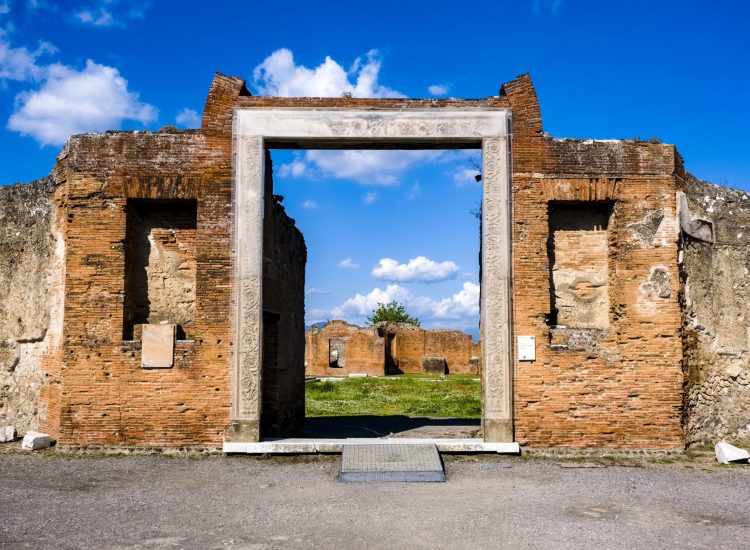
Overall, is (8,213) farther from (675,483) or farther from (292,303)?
(675,483)

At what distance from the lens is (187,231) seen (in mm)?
9250

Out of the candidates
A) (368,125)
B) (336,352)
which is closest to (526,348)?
(368,125)

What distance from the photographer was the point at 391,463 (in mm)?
7695

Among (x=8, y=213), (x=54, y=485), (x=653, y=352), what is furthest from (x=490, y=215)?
(x=8, y=213)

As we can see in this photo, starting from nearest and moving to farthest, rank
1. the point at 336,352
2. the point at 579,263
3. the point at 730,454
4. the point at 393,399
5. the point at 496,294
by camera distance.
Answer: the point at 730,454, the point at 496,294, the point at 579,263, the point at 393,399, the point at 336,352

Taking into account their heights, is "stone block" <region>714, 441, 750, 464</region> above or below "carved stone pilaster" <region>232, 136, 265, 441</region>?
below

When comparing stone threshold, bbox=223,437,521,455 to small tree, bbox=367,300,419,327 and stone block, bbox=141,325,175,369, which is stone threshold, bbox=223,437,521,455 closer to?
stone block, bbox=141,325,175,369

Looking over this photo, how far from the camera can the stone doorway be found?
861 cm

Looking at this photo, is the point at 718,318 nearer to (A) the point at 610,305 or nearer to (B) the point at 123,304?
(A) the point at 610,305

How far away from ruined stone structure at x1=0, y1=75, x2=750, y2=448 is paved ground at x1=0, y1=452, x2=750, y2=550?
27.2 inches

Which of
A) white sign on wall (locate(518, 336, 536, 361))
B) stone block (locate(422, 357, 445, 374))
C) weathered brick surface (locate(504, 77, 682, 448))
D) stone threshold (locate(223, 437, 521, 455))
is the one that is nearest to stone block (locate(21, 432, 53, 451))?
stone threshold (locate(223, 437, 521, 455))

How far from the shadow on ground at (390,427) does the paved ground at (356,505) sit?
206 cm

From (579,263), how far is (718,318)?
2.18 m

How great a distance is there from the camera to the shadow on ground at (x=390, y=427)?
10.4 meters
